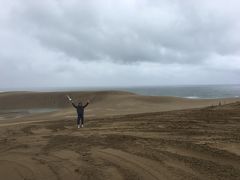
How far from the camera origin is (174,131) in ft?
46.4

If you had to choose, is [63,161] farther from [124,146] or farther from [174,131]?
[174,131]

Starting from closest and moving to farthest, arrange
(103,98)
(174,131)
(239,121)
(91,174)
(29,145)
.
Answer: (91,174), (29,145), (174,131), (239,121), (103,98)

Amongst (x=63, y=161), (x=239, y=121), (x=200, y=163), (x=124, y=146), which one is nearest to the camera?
(x=200, y=163)

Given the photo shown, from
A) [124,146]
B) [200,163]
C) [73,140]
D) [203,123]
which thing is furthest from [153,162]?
[203,123]

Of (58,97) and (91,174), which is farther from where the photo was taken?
(58,97)

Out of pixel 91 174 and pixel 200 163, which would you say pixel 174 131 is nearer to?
pixel 200 163

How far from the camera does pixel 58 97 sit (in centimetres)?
5222

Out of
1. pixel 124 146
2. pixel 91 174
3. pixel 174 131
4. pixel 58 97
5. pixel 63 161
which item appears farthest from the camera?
pixel 58 97

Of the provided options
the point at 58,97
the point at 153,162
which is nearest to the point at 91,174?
the point at 153,162

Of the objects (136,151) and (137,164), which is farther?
(136,151)

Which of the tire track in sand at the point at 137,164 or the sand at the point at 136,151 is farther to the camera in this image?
the sand at the point at 136,151

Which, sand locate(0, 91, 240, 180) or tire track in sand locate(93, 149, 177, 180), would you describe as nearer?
tire track in sand locate(93, 149, 177, 180)

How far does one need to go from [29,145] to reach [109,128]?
13.9 ft

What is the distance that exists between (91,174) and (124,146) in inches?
125
